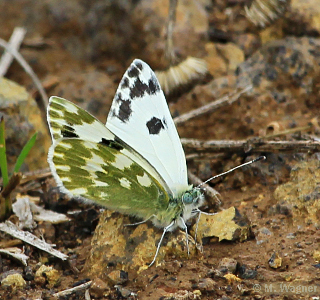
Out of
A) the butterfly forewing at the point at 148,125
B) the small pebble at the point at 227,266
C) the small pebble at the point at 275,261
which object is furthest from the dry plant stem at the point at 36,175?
the small pebble at the point at 275,261

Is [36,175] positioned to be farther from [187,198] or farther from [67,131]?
[187,198]

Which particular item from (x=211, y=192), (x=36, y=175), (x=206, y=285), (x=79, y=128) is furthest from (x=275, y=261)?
(x=36, y=175)

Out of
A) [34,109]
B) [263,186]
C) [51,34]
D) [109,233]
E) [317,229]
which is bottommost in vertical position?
[109,233]

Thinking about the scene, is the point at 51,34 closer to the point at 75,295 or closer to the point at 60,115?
the point at 60,115

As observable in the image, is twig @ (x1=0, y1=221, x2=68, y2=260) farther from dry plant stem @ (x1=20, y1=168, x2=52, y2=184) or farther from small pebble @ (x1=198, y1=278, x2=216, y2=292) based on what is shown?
small pebble @ (x1=198, y1=278, x2=216, y2=292)

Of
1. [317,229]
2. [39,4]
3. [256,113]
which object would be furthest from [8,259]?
[39,4]

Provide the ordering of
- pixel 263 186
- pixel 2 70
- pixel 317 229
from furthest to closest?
pixel 2 70 < pixel 263 186 < pixel 317 229
